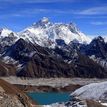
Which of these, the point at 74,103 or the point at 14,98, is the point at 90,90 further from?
the point at 14,98

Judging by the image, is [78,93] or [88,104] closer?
[88,104]

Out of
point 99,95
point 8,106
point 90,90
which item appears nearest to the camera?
point 8,106

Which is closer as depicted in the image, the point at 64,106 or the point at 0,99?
the point at 0,99

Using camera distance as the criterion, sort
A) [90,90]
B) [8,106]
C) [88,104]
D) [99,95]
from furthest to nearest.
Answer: [90,90], [99,95], [88,104], [8,106]

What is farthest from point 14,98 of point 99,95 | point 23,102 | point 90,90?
point 90,90

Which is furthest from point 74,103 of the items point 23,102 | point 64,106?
point 23,102

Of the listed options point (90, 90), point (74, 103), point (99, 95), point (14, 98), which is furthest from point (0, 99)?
point (90, 90)

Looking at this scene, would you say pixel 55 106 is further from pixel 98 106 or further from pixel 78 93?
pixel 78 93
